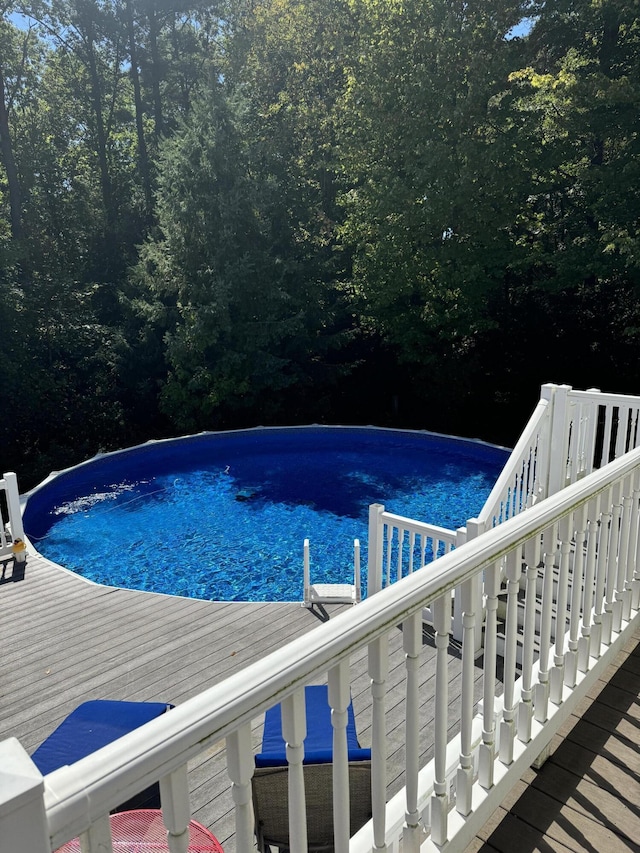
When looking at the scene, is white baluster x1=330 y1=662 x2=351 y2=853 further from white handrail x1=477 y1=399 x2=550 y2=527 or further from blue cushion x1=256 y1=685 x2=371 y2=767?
white handrail x1=477 y1=399 x2=550 y2=527

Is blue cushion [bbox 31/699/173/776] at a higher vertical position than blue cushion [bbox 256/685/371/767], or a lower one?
lower

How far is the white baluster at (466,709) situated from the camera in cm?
157

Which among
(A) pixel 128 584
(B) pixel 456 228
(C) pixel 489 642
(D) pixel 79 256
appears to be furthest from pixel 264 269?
(C) pixel 489 642

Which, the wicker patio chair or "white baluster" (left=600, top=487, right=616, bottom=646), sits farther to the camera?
"white baluster" (left=600, top=487, right=616, bottom=646)

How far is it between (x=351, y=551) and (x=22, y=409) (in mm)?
9983

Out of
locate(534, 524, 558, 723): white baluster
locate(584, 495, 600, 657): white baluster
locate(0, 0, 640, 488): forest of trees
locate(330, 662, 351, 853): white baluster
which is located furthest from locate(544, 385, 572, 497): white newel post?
locate(0, 0, 640, 488): forest of trees

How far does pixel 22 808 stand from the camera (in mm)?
688

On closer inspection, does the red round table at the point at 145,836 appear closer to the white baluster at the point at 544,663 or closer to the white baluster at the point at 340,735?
the white baluster at the point at 340,735

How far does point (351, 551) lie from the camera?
8.33m

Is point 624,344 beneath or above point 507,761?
above

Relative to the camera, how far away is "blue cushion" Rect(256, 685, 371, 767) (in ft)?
7.25

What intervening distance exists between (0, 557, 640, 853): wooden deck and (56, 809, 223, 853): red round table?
0.62 metres

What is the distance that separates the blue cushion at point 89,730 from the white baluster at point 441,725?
1615 mm

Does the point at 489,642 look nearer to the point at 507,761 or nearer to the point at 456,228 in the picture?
the point at 507,761
